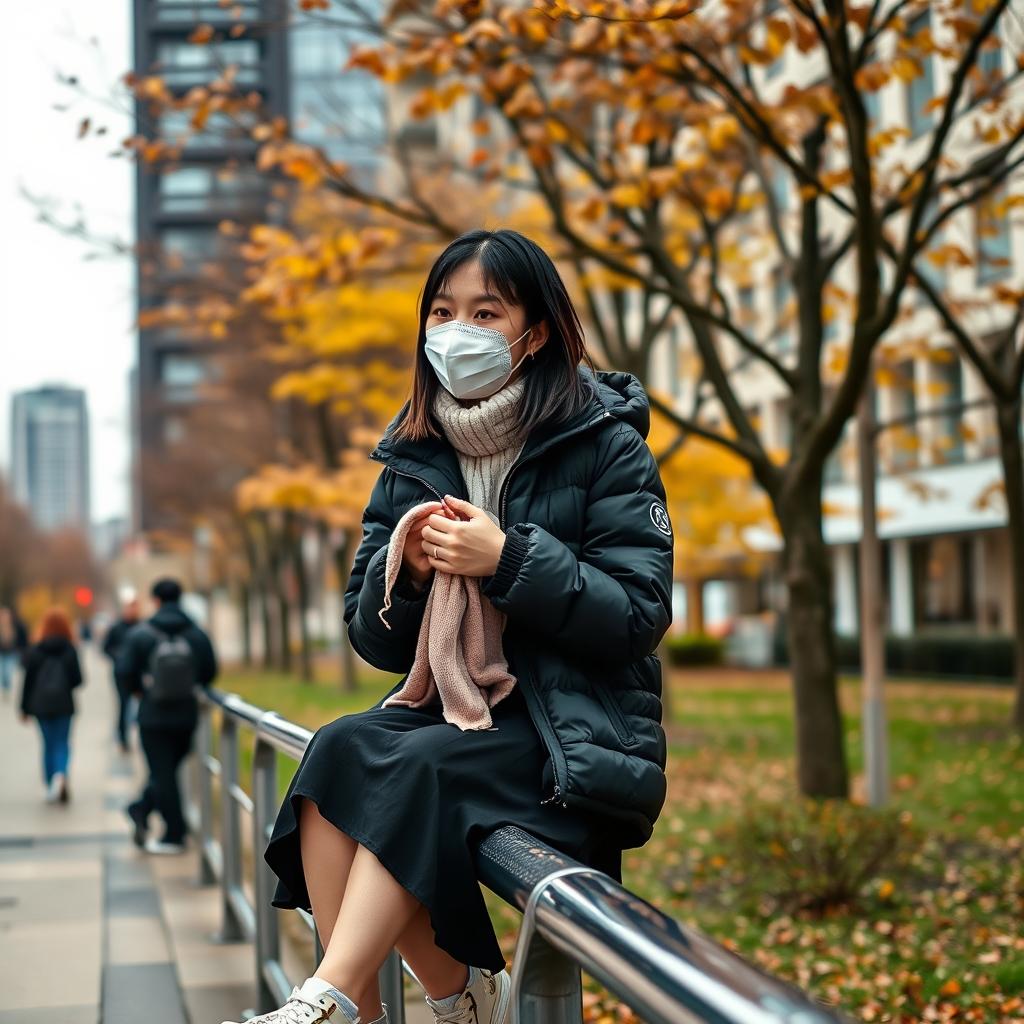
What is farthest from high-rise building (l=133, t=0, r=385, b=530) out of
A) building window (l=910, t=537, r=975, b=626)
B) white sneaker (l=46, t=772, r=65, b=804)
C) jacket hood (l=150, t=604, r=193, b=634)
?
building window (l=910, t=537, r=975, b=626)

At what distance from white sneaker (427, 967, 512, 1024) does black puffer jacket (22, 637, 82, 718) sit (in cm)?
1065

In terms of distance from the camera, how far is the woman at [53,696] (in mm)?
12970

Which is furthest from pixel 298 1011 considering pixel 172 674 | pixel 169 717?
pixel 169 717

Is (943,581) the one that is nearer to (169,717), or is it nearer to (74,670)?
(74,670)

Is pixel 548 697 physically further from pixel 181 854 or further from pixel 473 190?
pixel 473 190

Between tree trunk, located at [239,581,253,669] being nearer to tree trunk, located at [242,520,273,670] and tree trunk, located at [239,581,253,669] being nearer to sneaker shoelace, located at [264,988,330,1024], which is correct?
tree trunk, located at [242,520,273,670]

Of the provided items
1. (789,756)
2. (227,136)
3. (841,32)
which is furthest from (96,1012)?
(789,756)

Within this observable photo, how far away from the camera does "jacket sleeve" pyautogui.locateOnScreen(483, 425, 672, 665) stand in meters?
2.55

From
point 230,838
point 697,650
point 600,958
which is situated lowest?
point 697,650

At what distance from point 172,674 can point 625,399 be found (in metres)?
7.65

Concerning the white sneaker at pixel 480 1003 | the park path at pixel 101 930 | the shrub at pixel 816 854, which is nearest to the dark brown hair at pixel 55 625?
the park path at pixel 101 930

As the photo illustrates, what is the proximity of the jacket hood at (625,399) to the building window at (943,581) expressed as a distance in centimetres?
3050

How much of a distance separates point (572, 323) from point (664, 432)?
16.6 metres

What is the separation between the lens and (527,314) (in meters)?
2.89
